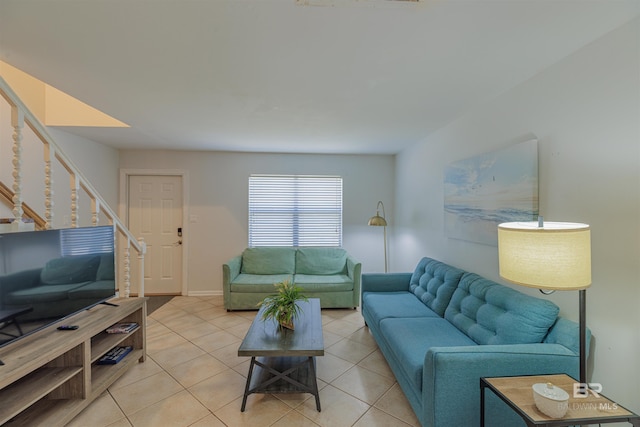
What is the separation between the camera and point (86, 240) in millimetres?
1979

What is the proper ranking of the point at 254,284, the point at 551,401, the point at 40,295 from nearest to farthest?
the point at 551,401 → the point at 40,295 → the point at 254,284

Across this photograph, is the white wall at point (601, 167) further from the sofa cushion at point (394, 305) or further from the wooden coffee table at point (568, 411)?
the sofa cushion at point (394, 305)

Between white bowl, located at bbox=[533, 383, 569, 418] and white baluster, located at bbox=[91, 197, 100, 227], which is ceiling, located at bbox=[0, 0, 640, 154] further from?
white bowl, located at bbox=[533, 383, 569, 418]

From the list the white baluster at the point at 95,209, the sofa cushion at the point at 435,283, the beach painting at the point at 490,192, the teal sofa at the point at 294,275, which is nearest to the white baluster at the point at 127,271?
the white baluster at the point at 95,209

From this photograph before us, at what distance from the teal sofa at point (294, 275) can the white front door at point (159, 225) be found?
1.14m

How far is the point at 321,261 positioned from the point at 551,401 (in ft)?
10.3

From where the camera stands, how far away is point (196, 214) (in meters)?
4.28

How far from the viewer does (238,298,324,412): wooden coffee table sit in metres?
1.84

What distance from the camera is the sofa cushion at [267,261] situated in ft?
13.2

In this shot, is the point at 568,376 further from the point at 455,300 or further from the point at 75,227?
the point at 75,227

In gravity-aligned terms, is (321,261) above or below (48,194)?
below

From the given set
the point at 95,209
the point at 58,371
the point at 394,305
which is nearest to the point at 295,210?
the point at 394,305

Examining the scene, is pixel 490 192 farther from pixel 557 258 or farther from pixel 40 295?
pixel 40 295

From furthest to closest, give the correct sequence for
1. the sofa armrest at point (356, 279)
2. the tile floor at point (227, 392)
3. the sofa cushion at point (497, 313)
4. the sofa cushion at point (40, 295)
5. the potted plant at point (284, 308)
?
the sofa armrest at point (356, 279)
the potted plant at point (284, 308)
the tile floor at point (227, 392)
the sofa cushion at point (497, 313)
the sofa cushion at point (40, 295)
